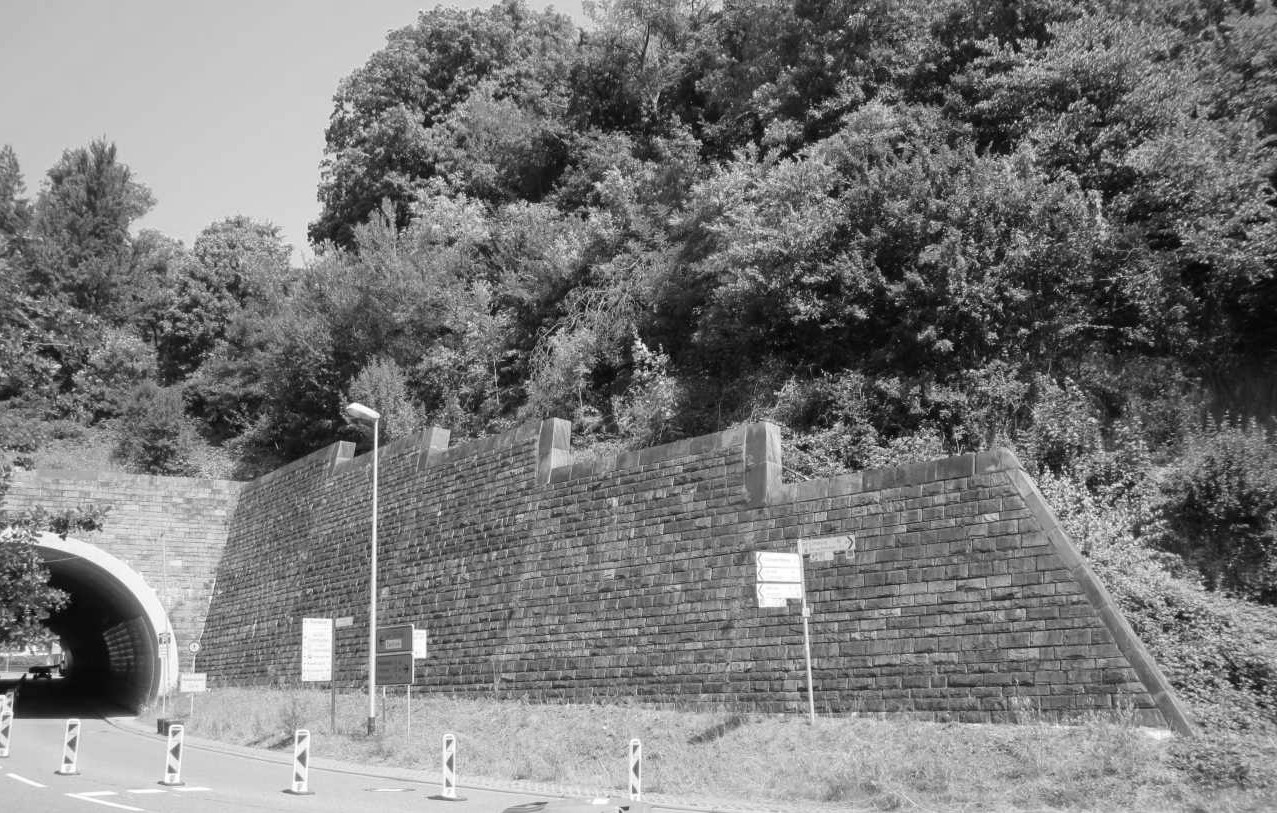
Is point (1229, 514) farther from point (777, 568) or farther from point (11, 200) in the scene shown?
point (11, 200)

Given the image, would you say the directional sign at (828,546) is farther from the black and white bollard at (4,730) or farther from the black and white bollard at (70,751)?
the black and white bollard at (4,730)

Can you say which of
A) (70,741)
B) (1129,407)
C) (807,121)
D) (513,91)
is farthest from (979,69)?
(513,91)

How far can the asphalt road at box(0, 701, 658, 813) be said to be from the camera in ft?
37.2

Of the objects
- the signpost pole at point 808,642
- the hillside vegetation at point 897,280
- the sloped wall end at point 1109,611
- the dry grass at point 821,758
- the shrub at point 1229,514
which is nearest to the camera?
the dry grass at point 821,758

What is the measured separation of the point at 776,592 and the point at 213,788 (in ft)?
24.9

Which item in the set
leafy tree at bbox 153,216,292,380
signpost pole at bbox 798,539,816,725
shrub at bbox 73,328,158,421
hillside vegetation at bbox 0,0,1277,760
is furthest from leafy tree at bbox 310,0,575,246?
signpost pole at bbox 798,539,816,725

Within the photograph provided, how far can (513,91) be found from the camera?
1747 inches

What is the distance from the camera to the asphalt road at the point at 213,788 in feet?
37.2

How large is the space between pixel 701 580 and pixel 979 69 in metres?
12.2

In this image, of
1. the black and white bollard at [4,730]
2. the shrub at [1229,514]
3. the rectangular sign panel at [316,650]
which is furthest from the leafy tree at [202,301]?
the shrub at [1229,514]

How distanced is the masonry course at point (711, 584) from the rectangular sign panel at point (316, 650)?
2031mm

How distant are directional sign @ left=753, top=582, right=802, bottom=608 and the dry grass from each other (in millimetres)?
1656

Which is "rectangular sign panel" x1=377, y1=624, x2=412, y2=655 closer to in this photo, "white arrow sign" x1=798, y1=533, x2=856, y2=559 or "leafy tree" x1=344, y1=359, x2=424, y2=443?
"white arrow sign" x1=798, y1=533, x2=856, y2=559

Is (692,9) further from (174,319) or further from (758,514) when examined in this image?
(174,319)
